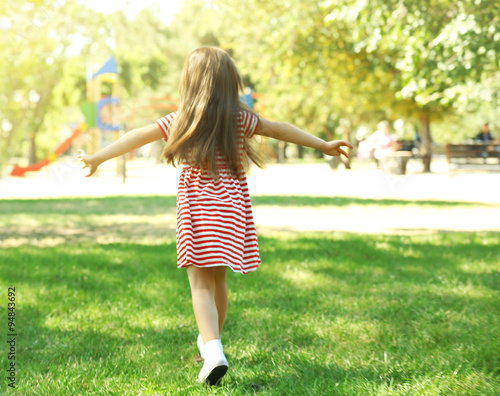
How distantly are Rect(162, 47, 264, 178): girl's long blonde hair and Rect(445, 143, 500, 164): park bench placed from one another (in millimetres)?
17017

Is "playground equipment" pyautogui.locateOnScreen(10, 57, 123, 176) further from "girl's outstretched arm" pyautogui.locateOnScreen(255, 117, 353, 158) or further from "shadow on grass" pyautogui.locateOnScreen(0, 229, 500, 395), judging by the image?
"girl's outstretched arm" pyautogui.locateOnScreen(255, 117, 353, 158)

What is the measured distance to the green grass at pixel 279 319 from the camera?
284cm

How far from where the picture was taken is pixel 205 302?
9.52 feet

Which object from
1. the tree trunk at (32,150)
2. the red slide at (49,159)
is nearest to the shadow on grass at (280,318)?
the red slide at (49,159)

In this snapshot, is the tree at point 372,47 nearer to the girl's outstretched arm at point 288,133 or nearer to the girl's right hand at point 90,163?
the girl's outstretched arm at point 288,133

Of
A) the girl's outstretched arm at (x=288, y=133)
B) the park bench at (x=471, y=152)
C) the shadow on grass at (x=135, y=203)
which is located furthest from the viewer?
the park bench at (x=471, y=152)

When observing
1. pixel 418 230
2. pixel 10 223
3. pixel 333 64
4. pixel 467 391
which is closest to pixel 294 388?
pixel 467 391

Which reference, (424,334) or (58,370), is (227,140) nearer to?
(58,370)

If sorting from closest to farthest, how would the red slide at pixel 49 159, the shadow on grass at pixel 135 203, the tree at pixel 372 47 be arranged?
the tree at pixel 372 47
the shadow on grass at pixel 135 203
the red slide at pixel 49 159

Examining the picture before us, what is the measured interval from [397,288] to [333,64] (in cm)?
1504

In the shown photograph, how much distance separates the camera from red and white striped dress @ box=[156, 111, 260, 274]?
287 centimetres

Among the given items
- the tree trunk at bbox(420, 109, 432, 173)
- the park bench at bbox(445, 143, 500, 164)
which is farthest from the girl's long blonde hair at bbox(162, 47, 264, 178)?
the tree trunk at bbox(420, 109, 432, 173)

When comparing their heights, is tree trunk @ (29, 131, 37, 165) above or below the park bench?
above

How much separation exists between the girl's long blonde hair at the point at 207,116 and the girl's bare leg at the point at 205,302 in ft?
1.62
